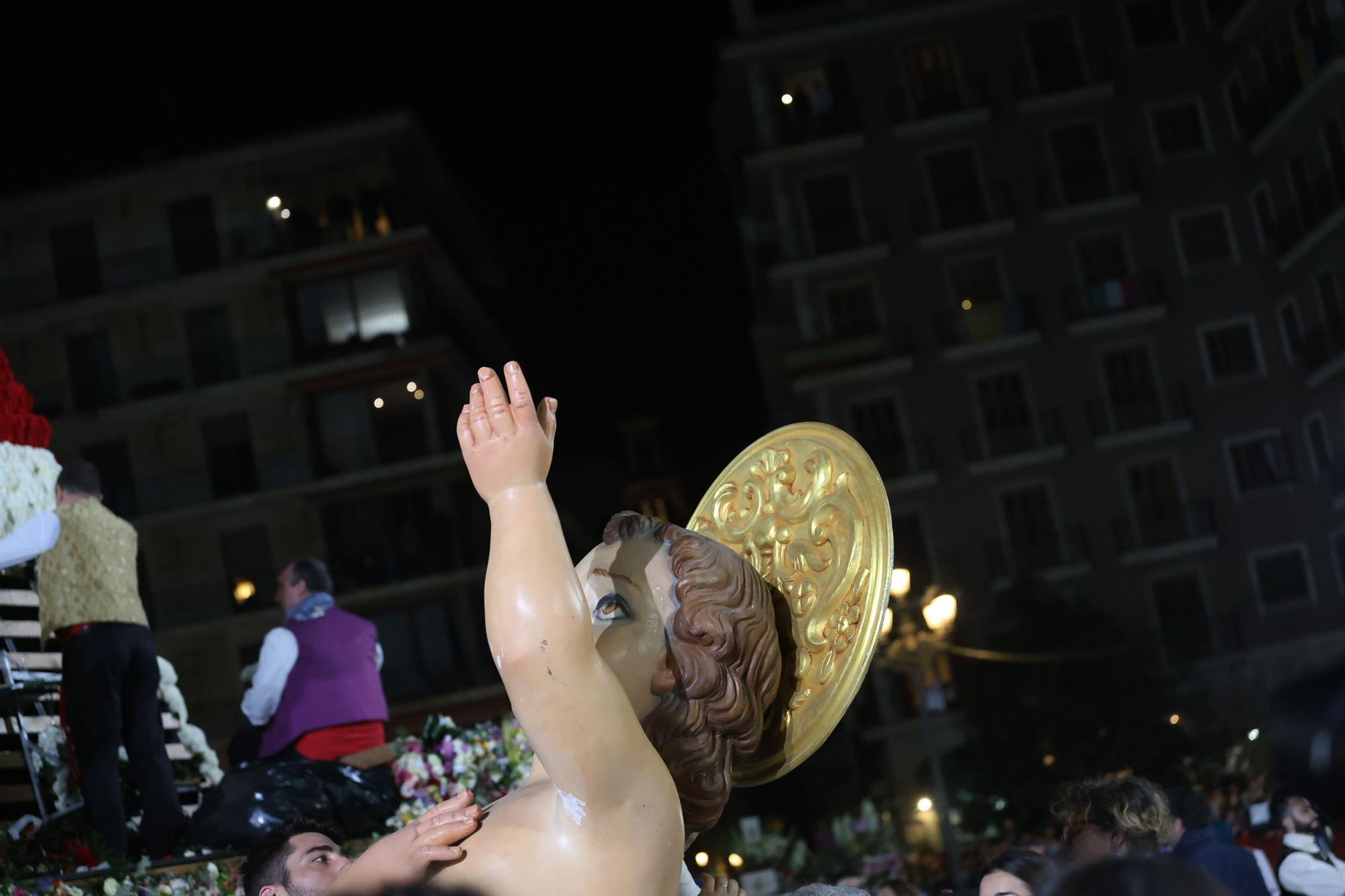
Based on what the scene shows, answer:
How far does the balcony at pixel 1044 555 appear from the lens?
23531 mm

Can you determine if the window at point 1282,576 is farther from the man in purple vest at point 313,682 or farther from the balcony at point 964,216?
the man in purple vest at point 313,682

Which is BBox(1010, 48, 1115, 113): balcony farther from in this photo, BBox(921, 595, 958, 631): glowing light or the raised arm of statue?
the raised arm of statue

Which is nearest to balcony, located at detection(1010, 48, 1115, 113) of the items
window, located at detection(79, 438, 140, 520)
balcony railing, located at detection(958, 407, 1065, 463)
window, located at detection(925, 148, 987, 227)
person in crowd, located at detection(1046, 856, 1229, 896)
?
window, located at detection(925, 148, 987, 227)

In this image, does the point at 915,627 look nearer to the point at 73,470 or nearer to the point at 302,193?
the point at 73,470

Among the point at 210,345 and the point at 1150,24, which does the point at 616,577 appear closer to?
the point at 210,345

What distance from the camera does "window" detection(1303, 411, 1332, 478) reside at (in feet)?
75.7

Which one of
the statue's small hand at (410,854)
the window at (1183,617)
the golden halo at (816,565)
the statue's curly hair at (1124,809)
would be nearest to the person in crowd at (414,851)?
the statue's small hand at (410,854)

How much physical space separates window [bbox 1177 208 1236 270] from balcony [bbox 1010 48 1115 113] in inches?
99.0

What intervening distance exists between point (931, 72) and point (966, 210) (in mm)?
2498

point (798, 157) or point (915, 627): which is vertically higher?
point (798, 157)

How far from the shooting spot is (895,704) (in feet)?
78.2

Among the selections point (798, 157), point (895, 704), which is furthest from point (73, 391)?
point (895, 704)

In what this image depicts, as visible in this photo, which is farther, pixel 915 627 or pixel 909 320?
pixel 909 320

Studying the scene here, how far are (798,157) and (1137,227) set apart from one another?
225 inches
